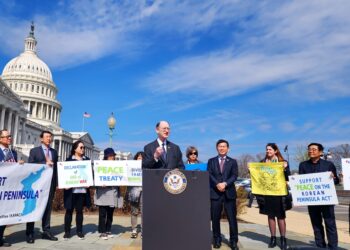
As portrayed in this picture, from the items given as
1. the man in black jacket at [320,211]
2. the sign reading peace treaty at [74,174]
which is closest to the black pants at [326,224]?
the man in black jacket at [320,211]

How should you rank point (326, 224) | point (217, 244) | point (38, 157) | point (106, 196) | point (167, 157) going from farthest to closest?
1. point (106, 196)
2. point (38, 157)
3. point (217, 244)
4. point (326, 224)
5. point (167, 157)

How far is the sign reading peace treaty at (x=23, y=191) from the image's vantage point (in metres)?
7.55

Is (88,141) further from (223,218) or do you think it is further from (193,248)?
(193,248)

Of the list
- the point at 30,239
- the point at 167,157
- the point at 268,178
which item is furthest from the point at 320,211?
the point at 30,239

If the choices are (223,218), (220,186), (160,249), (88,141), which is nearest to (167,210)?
(160,249)

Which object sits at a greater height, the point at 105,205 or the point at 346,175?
the point at 346,175

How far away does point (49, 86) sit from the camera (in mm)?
128125

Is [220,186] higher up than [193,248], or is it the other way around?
[220,186]

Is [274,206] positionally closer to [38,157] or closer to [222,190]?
[222,190]

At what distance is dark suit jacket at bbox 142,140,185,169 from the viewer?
607 cm

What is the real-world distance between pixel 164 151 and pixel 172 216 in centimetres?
193

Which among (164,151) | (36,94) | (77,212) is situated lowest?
(77,212)

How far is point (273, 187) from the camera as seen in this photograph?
27.2 ft

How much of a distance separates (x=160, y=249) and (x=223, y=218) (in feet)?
34.8
